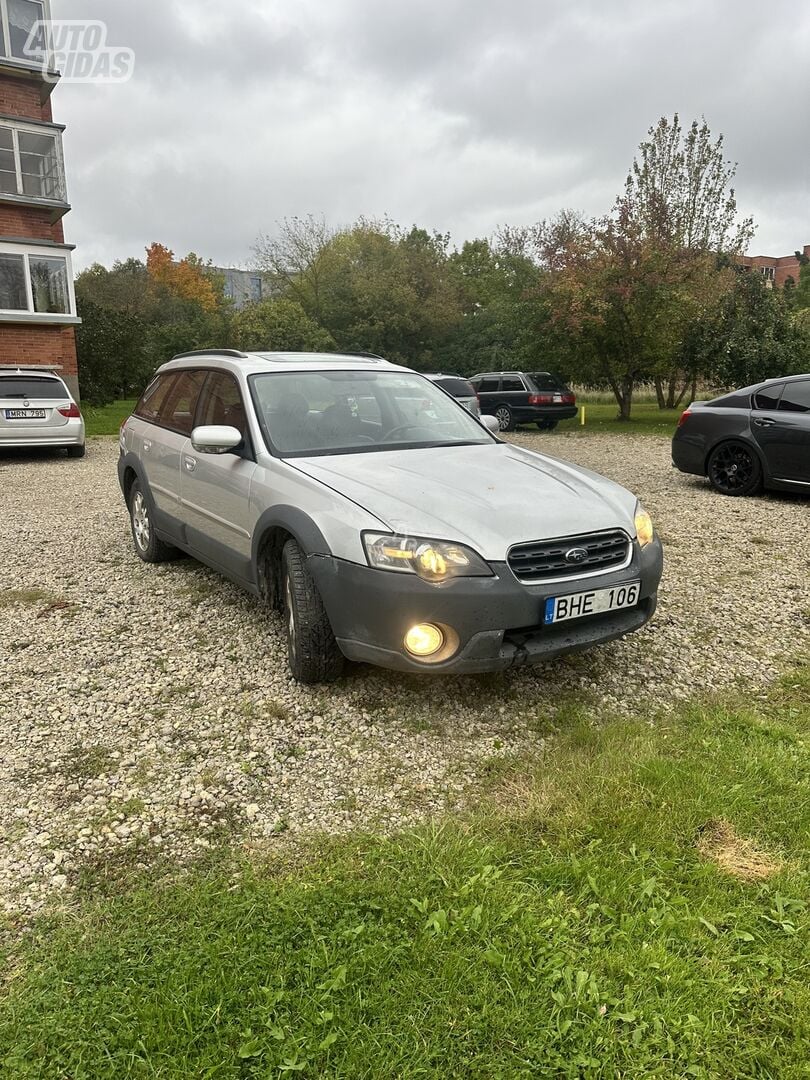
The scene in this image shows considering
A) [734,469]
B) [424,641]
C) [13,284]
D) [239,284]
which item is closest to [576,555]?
[424,641]

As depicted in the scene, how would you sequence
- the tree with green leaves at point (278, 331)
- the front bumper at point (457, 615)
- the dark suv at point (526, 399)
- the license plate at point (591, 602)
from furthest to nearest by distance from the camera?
1. the tree with green leaves at point (278, 331)
2. the dark suv at point (526, 399)
3. the license plate at point (591, 602)
4. the front bumper at point (457, 615)

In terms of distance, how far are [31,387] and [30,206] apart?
515 inches

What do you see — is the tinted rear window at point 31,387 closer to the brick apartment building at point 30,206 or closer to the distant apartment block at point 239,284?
the brick apartment building at point 30,206

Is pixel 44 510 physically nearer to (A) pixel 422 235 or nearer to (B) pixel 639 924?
(B) pixel 639 924

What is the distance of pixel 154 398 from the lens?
5965 millimetres

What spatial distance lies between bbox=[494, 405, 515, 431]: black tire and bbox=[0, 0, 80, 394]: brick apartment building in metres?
12.9

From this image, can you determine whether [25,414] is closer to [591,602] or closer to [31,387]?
[31,387]

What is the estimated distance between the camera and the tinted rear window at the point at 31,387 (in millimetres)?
11812

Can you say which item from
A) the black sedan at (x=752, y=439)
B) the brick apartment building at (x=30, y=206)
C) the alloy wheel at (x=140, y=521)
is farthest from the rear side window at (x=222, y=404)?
the brick apartment building at (x=30, y=206)

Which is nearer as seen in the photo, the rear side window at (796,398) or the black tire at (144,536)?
the black tire at (144,536)

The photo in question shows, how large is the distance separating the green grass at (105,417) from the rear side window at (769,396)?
39.8ft

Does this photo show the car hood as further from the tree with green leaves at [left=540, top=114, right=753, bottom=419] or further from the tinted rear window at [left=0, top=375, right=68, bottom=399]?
the tree with green leaves at [left=540, top=114, right=753, bottom=419]

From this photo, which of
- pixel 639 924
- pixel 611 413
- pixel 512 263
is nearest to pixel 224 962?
pixel 639 924

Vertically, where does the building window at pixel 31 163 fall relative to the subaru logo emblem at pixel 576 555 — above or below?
above
